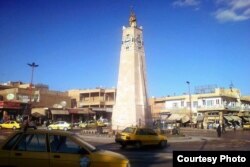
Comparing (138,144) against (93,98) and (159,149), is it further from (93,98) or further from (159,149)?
A: (93,98)

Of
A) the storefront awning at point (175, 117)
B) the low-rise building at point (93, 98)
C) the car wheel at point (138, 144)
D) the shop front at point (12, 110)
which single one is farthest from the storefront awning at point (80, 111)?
the car wheel at point (138, 144)

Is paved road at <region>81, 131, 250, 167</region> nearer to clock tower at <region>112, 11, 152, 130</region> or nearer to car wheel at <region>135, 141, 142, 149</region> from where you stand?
car wheel at <region>135, 141, 142, 149</region>

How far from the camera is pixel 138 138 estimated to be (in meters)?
23.4

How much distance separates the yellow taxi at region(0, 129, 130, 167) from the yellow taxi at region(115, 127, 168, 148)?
1506cm

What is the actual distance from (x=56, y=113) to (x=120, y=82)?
2892 cm

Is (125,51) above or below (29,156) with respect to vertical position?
above

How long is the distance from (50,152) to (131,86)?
3159 centimetres

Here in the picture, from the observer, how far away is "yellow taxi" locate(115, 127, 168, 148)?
23250mm

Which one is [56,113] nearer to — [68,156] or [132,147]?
[132,147]

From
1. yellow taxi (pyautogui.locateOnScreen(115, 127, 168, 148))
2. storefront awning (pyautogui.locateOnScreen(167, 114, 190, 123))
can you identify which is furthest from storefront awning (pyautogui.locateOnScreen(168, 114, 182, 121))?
yellow taxi (pyautogui.locateOnScreen(115, 127, 168, 148))

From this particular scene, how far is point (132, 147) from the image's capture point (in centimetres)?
2395

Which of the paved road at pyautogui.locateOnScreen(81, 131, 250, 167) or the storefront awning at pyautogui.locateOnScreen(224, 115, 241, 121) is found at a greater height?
the storefront awning at pyautogui.locateOnScreen(224, 115, 241, 121)

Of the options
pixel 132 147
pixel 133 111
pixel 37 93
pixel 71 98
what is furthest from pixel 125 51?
pixel 71 98

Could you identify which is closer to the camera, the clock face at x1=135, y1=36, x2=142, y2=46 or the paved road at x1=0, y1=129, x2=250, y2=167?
the paved road at x1=0, y1=129, x2=250, y2=167
